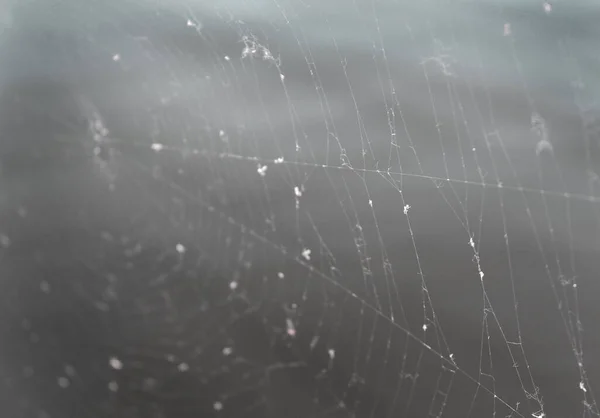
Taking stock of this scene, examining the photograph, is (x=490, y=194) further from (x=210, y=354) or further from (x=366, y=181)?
(x=210, y=354)

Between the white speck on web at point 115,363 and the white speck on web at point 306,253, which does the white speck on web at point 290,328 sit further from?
the white speck on web at point 115,363

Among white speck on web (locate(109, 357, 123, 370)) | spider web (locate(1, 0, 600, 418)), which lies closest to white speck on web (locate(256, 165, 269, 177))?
spider web (locate(1, 0, 600, 418))

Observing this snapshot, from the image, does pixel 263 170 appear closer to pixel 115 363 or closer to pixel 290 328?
pixel 290 328

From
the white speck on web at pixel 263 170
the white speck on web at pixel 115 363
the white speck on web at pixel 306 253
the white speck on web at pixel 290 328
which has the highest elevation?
the white speck on web at pixel 263 170

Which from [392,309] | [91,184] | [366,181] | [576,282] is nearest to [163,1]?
[91,184]

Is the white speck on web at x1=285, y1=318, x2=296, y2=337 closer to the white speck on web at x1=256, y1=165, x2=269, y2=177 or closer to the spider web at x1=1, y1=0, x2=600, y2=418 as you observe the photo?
the spider web at x1=1, y1=0, x2=600, y2=418

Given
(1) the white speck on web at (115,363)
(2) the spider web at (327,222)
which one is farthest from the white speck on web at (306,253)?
(1) the white speck on web at (115,363)

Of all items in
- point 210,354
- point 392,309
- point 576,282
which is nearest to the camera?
point 576,282

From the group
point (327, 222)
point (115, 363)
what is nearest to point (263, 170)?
point (327, 222)
